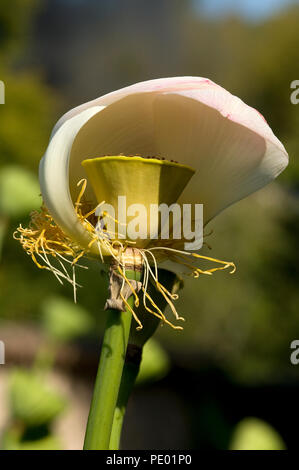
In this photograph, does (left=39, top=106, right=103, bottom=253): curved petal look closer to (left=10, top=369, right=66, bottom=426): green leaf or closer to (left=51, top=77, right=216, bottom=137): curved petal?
(left=51, top=77, right=216, bottom=137): curved petal

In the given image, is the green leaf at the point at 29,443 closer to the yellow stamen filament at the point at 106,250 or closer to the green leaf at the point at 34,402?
the green leaf at the point at 34,402

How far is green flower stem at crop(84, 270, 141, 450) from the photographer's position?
14.6 inches

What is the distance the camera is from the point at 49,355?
3.43 feet

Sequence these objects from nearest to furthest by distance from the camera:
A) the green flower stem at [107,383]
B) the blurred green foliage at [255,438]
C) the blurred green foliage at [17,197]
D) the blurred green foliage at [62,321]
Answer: the green flower stem at [107,383] < the blurred green foliage at [255,438] < the blurred green foliage at [17,197] < the blurred green foliage at [62,321]

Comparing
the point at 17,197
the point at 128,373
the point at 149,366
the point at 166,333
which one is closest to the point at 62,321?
the point at 17,197

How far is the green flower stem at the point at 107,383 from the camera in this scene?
14.6 inches

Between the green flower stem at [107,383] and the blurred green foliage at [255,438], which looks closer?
the green flower stem at [107,383]

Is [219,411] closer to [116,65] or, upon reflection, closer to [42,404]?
[42,404]

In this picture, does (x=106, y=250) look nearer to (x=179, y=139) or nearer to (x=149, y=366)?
(x=179, y=139)

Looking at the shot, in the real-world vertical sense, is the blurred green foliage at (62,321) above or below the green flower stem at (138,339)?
above

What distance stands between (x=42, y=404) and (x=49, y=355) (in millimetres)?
361

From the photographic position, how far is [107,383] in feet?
1.24

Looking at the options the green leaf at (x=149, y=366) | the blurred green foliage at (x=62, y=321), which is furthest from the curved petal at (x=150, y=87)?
the blurred green foliage at (x=62, y=321)

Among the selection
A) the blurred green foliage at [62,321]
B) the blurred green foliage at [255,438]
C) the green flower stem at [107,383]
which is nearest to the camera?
the green flower stem at [107,383]
